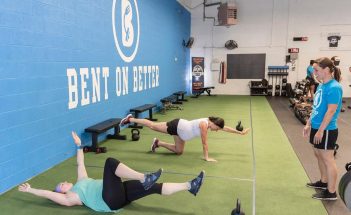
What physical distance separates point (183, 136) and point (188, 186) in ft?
5.56

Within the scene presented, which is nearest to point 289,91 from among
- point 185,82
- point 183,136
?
point 185,82

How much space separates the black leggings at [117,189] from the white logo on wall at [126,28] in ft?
12.4

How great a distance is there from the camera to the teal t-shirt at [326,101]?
272cm

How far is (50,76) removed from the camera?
3.80 meters

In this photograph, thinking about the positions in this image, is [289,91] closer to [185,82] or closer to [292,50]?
[292,50]

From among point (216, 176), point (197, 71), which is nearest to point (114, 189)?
point (216, 176)

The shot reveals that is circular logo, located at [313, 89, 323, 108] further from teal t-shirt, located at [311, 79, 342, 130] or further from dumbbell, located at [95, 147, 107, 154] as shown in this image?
dumbbell, located at [95, 147, 107, 154]

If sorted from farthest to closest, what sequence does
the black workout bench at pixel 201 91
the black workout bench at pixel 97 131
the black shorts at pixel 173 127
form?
1. the black workout bench at pixel 201 91
2. the black workout bench at pixel 97 131
3. the black shorts at pixel 173 127

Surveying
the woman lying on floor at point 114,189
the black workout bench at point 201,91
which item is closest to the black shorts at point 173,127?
the woman lying on floor at point 114,189

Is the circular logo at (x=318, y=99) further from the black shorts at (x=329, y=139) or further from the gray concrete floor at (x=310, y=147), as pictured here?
the gray concrete floor at (x=310, y=147)

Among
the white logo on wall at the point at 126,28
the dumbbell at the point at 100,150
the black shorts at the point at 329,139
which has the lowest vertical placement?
the dumbbell at the point at 100,150

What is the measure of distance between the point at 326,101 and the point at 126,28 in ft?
14.8

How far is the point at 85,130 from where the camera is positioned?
15.0 ft

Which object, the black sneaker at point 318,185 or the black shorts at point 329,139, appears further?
the black sneaker at point 318,185
